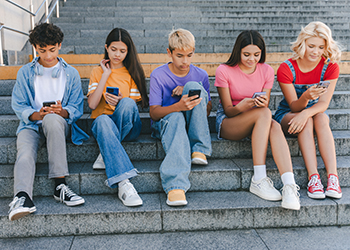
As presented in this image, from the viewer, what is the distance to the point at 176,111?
2.53 metres

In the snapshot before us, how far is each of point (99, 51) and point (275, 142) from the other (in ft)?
11.5

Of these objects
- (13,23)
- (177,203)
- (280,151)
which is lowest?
(177,203)

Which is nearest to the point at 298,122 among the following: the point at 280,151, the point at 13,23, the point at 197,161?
the point at 280,151

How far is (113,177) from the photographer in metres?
2.35

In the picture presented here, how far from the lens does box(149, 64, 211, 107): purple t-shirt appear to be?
8.86ft

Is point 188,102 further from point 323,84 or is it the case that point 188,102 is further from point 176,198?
point 323,84

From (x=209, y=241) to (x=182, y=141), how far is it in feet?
2.67

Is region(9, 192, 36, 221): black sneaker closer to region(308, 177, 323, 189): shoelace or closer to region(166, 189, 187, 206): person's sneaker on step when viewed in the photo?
region(166, 189, 187, 206): person's sneaker on step

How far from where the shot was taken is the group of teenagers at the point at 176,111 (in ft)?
7.70

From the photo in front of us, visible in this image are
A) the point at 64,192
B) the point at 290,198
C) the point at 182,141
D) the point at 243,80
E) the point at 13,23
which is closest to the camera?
the point at 290,198

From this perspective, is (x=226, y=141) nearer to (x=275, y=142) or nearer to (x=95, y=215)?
(x=275, y=142)

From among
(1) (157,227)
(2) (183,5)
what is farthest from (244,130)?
(2) (183,5)

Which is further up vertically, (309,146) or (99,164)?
(309,146)

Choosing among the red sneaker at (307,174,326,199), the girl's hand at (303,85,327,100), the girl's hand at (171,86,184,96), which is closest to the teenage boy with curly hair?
the girl's hand at (171,86,184,96)
